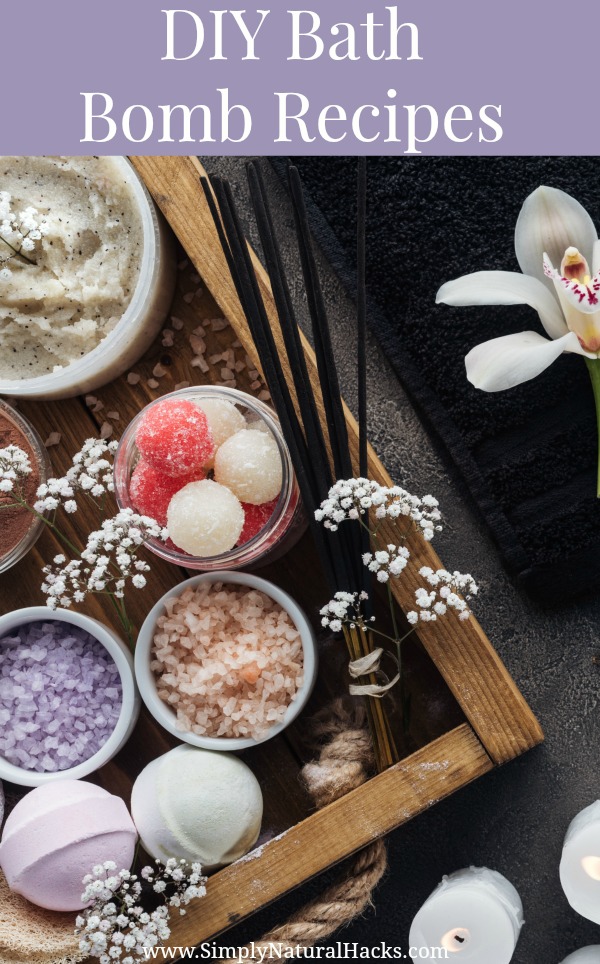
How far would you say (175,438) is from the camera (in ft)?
2.38

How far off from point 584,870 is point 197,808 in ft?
1.27

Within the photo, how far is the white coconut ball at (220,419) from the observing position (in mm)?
779

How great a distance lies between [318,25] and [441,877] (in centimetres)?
93

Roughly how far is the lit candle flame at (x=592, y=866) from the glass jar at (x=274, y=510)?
44cm

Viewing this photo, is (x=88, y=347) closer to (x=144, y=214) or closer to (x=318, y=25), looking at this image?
(x=144, y=214)

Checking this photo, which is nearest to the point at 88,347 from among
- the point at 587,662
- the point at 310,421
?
the point at 310,421

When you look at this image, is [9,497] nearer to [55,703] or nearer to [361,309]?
[55,703]

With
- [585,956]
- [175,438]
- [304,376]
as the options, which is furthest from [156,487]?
[585,956]

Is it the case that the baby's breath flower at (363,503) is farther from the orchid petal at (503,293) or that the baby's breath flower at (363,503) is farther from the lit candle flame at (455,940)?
the lit candle flame at (455,940)

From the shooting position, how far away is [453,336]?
927 millimetres

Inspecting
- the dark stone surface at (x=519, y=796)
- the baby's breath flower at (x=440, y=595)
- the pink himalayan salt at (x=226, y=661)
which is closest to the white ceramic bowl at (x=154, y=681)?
the pink himalayan salt at (x=226, y=661)

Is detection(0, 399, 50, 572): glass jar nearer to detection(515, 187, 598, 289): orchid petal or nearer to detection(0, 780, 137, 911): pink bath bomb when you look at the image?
detection(0, 780, 137, 911): pink bath bomb

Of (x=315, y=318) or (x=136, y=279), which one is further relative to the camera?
(x=136, y=279)

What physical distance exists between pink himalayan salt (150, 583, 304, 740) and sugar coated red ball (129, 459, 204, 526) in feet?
0.32
